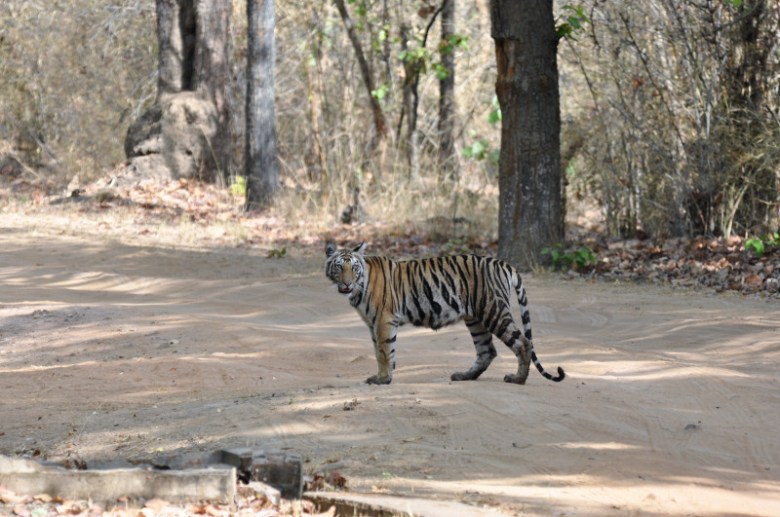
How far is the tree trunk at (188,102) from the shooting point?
25250 mm

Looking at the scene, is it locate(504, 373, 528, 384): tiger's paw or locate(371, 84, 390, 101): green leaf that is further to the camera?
locate(371, 84, 390, 101): green leaf

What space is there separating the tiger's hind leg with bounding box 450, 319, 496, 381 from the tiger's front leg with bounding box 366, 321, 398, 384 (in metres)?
0.62

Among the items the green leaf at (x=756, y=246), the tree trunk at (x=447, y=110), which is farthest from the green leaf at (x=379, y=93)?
the green leaf at (x=756, y=246)

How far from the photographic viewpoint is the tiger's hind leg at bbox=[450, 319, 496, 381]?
9375mm

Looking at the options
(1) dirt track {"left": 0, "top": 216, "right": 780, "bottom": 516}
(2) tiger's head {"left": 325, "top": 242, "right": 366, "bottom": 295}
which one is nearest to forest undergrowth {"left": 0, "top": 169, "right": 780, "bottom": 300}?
(1) dirt track {"left": 0, "top": 216, "right": 780, "bottom": 516}

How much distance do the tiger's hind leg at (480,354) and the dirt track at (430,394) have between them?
16 cm

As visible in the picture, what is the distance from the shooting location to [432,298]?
30.2ft

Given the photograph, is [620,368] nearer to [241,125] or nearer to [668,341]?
[668,341]

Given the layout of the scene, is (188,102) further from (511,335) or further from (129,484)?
(129,484)

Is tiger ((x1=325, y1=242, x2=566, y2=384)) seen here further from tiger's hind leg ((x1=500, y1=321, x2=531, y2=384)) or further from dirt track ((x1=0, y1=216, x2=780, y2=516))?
dirt track ((x1=0, y1=216, x2=780, y2=516))

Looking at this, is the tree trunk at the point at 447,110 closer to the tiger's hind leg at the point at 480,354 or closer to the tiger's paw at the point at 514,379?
the tiger's hind leg at the point at 480,354

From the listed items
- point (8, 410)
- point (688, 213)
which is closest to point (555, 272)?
point (688, 213)

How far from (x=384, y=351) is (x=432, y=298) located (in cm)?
58

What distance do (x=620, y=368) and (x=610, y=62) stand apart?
930 cm
